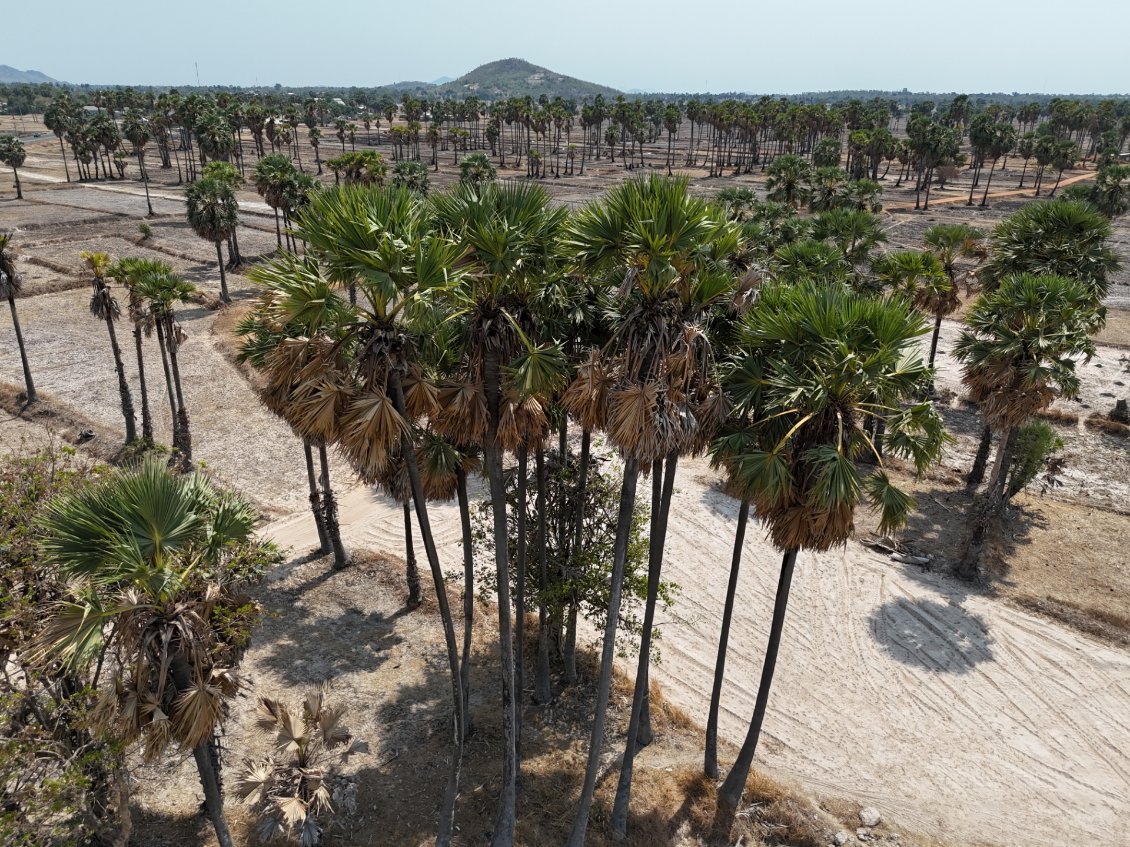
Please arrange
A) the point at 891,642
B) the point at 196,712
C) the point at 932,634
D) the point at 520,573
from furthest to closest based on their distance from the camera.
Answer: the point at 932,634
the point at 891,642
the point at 520,573
the point at 196,712

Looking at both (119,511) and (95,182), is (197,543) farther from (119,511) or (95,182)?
(95,182)

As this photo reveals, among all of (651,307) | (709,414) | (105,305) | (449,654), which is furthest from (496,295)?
(105,305)

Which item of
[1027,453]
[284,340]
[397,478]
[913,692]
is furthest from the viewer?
[1027,453]

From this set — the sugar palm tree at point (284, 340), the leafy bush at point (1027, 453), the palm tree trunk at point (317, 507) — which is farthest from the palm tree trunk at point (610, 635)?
the leafy bush at point (1027, 453)

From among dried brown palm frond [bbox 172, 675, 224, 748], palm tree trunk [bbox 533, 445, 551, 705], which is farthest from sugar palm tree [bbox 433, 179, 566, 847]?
dried brown palm frond [bbox 172, 675, 224, 748]

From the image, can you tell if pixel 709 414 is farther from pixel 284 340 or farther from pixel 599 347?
pixel 284 340

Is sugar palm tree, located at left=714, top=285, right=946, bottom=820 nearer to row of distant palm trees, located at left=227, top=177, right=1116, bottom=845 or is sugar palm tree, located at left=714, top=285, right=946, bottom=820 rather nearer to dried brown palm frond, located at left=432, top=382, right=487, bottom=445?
row of distant palm trees, located at left=227, top=177, right=1116, bottom=845

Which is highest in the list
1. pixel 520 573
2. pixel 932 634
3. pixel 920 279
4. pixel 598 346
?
pixel 598 346
